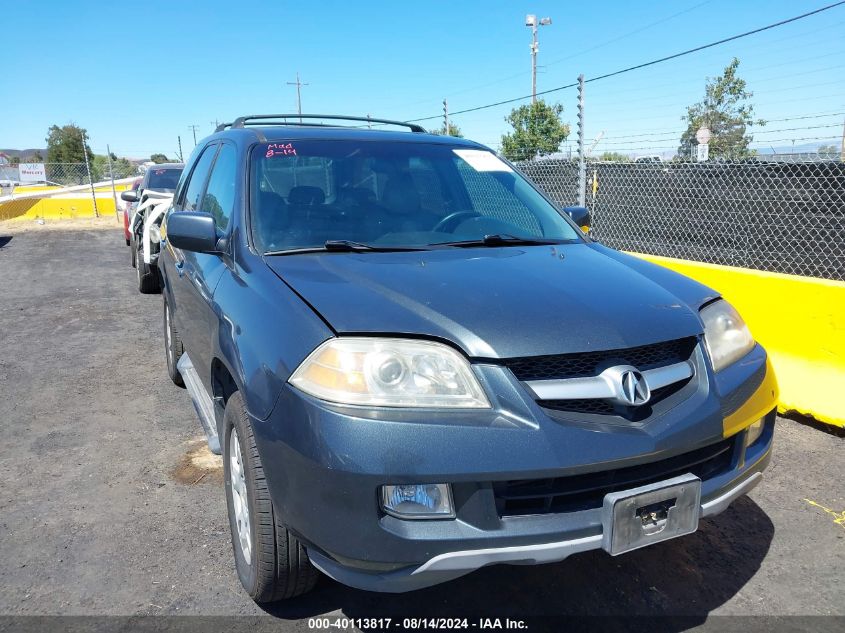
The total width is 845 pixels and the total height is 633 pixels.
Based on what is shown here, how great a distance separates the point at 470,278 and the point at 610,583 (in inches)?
52.8

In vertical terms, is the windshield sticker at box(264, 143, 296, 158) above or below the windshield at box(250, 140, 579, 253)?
above

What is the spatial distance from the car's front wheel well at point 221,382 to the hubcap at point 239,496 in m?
0.21

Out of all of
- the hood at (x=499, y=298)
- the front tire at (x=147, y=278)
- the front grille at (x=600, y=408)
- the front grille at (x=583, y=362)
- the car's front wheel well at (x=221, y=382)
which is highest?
the hood at (x=499, y=298)

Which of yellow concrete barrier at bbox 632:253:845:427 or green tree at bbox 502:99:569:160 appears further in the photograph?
green tree at bbox 502:99:569:160

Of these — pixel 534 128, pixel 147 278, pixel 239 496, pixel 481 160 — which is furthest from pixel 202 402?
pixel 534 128

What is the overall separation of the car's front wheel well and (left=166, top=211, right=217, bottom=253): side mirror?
0.51 m

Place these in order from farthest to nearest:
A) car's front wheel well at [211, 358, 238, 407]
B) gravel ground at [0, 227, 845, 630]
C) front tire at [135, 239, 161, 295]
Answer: front tire at [135, 239, 161, 295] → car's front wheel well at [211, 358, 238, 407] → gravel ground at [0, 227, 845, 630]

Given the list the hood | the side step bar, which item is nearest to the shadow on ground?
the side step bar

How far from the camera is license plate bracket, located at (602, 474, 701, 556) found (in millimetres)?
2020

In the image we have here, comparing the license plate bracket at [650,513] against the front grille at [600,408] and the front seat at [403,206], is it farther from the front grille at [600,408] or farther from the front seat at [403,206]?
the front seat at [403,206]

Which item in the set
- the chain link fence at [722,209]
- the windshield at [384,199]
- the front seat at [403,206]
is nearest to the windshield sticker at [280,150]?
the windshield at [384,199]

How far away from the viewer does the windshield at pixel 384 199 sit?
9.75 feet

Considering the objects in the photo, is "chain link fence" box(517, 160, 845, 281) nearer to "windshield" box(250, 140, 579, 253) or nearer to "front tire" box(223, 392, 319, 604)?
"windshield" box(250, 140, 579, 253)

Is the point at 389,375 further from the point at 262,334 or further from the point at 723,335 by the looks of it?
the point at 723,335
